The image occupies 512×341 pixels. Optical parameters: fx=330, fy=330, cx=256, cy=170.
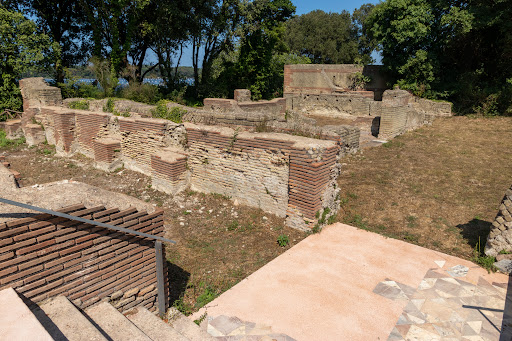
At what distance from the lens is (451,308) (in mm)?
3760

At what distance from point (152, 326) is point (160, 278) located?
0.46 m

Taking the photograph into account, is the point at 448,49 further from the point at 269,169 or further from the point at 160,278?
the point at 160,278

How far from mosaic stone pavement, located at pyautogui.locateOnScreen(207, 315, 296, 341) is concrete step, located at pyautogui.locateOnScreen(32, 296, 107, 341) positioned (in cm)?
128

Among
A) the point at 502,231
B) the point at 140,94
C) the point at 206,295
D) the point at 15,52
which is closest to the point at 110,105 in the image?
the point at 140,94

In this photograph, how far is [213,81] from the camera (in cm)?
2103

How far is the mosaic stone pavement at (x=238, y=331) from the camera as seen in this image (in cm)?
332

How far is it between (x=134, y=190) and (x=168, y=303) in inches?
185

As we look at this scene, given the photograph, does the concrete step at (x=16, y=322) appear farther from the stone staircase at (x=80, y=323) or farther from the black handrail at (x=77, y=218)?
the black handrail at (x=77, y=218)

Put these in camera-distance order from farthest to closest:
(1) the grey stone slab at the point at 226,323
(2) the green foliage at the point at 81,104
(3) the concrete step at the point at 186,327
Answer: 1. (2) the green foliage at the point at 81,104
2. (1) the grey stone slab at the point at 226,323
3. (3) the concrete step at the point at 186,327

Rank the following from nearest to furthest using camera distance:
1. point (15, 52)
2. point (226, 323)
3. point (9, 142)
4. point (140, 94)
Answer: point (226, 323) < point (9, 142) < point (140, 94) < point (15, 52)

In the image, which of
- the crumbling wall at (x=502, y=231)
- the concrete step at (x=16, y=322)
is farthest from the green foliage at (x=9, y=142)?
the crumbling wall at (x=502, y=231)

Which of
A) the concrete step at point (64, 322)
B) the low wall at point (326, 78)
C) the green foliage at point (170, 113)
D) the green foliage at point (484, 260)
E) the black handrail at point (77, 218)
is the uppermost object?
the low wall at point (326, 78)

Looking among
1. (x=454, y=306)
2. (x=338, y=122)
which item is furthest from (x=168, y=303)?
(x=338, y=122)

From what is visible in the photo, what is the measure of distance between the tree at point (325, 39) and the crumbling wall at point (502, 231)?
35807 millimetres
